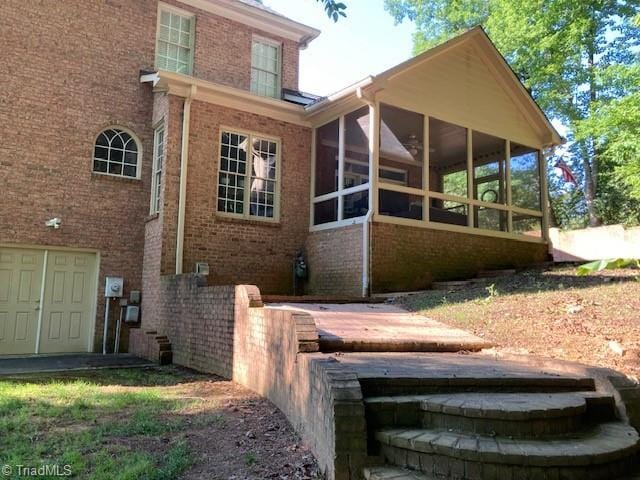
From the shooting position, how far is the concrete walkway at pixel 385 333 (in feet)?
16.9

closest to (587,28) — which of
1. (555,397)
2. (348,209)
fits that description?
(348,209)

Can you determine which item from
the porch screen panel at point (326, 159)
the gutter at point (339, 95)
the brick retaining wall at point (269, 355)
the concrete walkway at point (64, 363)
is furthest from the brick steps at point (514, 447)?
the porch screen panel at point (326, 159)

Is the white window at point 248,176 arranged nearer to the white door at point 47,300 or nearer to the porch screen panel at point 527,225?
the white door at point 47,300

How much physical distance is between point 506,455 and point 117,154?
33.5ft

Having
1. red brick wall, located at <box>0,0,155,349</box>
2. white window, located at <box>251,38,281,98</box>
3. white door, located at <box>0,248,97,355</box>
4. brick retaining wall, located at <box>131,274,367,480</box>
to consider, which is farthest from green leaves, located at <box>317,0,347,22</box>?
white window, located at <box>251,38,281,98</box>

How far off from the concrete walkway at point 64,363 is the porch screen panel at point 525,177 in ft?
34.7

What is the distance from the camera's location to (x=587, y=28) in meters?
19.8

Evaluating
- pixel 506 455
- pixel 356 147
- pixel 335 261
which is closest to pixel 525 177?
pixel 356 147

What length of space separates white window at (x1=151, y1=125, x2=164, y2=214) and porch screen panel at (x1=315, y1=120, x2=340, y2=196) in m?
3.54

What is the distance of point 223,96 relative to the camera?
10.2 m

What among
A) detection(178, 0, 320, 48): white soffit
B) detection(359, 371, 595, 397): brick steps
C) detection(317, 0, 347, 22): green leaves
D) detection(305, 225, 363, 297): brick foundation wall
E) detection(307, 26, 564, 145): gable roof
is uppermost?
detection(178, 0, 320, 48): white soffit

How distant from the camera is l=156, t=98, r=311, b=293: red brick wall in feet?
31.6

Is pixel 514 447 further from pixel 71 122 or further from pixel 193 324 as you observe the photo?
pixel 71 122

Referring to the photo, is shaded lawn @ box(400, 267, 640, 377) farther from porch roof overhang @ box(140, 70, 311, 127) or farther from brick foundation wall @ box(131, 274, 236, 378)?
porch roof overhang @ box(140, 70, 311, 127)
